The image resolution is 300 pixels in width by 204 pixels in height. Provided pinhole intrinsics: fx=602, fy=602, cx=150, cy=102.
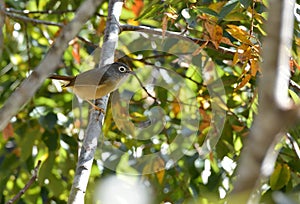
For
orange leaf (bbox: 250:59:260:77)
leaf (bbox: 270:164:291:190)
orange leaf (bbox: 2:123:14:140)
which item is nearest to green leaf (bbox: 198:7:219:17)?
orange leaf (bbox: 250:59:260:77)

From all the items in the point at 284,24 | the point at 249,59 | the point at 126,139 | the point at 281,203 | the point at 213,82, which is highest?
the point at 284,24

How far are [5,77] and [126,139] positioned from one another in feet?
3.35

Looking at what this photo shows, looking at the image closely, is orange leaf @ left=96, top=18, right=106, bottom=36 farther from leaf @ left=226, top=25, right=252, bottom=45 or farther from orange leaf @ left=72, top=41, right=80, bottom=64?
leaf @ left=226, top=25, right=252, bottom=45

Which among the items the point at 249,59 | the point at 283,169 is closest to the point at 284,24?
the point at 249,59

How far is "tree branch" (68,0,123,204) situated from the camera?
2137mm

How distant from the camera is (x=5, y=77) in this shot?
4059 millimetres

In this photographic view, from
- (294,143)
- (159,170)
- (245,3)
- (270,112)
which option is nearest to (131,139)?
(159,170)

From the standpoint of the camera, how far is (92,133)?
2424 mm

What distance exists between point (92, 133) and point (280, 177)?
1308mm

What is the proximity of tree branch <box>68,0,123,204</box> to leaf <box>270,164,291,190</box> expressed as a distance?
1015mm

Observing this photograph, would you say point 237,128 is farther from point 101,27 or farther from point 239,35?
point 101,27

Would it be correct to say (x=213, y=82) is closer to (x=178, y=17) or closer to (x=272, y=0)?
(x=178, y=17)

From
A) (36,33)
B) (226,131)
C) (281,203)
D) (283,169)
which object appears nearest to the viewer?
(281,203)

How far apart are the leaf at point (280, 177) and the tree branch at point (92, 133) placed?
102 centimetres
